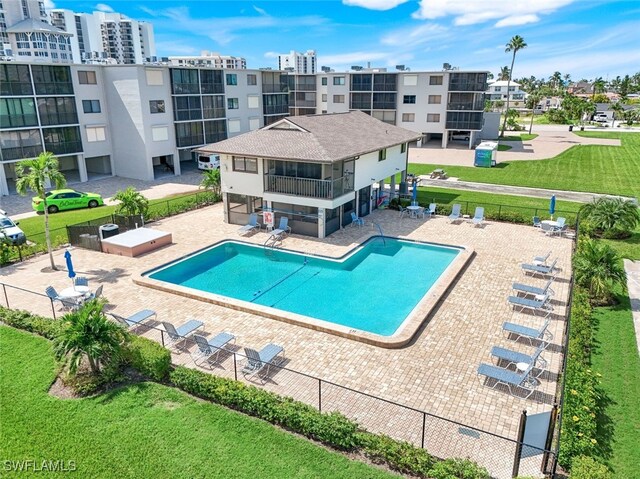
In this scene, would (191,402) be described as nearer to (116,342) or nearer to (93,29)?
(116,342)

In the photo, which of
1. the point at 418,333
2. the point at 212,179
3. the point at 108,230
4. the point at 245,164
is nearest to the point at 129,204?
the point at 108,230

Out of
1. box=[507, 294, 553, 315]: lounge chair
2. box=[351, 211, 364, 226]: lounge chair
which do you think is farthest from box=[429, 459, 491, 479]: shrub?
box=[351, 211, 364, 226]: lounge chair

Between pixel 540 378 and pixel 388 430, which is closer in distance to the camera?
pixel 388 430

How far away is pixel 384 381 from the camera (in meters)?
13.2

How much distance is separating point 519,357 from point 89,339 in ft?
40.7

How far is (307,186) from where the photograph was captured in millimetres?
25469

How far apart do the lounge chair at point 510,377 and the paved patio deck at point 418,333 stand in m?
0.28

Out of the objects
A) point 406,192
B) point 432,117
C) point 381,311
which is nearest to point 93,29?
point 432,117

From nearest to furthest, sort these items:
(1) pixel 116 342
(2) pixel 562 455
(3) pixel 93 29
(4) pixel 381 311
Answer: (2) pixel 562 455 → (1) pixel 116 342 → (4) pixel 381 311 → (3) pixel 93 29

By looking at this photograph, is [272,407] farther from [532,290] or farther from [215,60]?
[215,60]

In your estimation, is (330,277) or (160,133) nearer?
(330,277)

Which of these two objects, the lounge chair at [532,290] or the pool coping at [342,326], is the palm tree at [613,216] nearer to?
the lounge chair at [532,290]

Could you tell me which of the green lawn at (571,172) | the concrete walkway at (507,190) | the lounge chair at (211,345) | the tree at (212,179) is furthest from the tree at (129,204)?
the green lawn at (571,172)

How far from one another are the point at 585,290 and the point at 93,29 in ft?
707
